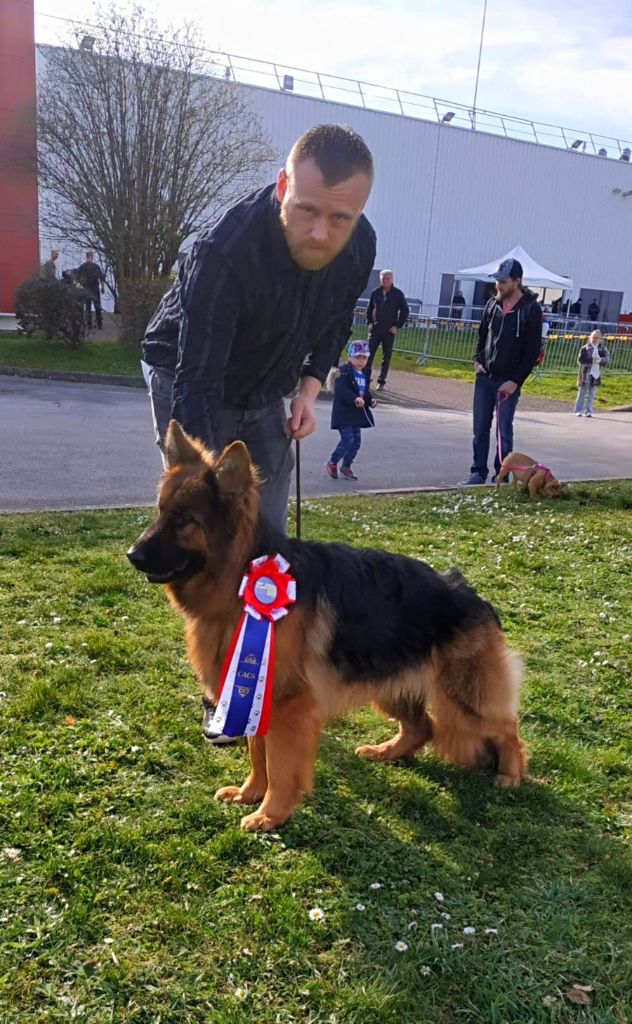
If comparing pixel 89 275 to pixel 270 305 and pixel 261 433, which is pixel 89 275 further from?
pixel 270 305

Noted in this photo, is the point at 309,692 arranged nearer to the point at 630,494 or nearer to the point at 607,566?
the point at 607,566

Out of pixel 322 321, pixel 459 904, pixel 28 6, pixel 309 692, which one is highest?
pixel 28 6

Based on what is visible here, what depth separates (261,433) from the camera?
3920 millimetres

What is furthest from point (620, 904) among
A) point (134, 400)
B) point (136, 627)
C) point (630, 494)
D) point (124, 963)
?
point (134, 400)

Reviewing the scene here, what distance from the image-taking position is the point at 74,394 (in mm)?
15398

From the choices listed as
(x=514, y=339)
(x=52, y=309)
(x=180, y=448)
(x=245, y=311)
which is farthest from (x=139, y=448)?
(x=52, y=309)

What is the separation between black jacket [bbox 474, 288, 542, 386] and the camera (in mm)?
9625

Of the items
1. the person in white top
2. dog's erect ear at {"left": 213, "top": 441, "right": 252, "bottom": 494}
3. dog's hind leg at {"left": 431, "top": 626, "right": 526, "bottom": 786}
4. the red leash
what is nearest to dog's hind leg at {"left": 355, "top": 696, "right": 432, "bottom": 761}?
dog's hind leg at {"left": 431, "top": 626, "right": 526, "bottom": 786}

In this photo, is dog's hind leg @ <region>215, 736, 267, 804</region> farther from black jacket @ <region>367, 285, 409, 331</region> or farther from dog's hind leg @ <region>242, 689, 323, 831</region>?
black jacket @ <region>367, 285, 409, 331</region>

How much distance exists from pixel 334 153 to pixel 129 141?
19428 mm

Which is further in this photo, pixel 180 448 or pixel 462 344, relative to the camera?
pixel 462 344

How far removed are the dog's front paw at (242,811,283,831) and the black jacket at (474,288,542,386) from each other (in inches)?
305

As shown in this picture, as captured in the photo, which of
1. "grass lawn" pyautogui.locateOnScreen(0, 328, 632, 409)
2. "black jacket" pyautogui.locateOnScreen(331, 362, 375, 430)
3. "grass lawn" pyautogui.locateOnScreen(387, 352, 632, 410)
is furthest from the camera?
"grass lawn" pyautogui.locateOnScreen(387, 352, 632, 410)

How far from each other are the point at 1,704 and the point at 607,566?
5256 mm
